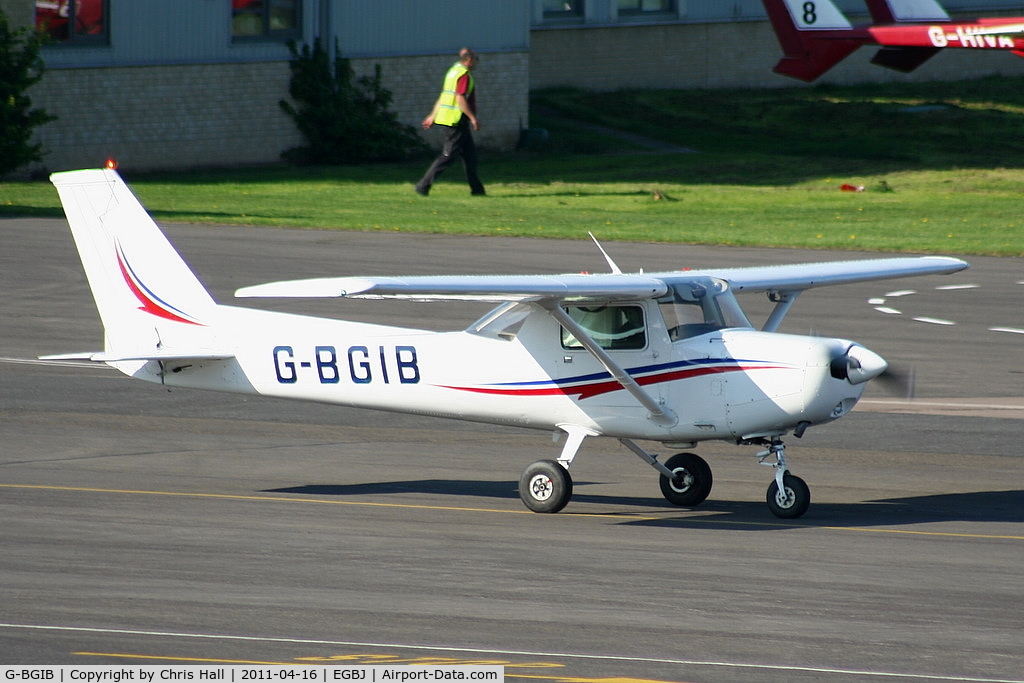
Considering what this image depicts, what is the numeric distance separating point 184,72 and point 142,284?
2355cm

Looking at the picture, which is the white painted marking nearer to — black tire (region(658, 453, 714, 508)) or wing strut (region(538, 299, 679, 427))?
wing strut (region(538, 299, 679, 427))

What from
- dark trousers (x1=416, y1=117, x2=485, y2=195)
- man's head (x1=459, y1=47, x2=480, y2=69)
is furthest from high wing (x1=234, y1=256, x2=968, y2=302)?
man's head (x1=459, y1=47, x2=480, y2=69)

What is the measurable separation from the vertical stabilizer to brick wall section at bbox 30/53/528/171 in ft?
67.9

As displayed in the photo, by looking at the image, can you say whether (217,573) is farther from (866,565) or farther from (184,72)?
(184,72)

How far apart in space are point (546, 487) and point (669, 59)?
38.8m

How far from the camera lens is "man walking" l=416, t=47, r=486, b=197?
1150 inches

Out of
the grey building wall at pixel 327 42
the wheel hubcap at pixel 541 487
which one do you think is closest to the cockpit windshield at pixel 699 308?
the wheel hubcap at pixel 541 487

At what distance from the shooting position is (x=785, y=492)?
11.2 meters

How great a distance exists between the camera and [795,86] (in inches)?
2002

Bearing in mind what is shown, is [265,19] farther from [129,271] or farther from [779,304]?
[779,304]

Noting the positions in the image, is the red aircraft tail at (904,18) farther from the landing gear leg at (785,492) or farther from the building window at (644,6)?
the landing gear leg at (785,492)

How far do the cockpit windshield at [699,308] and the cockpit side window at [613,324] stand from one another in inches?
8.5

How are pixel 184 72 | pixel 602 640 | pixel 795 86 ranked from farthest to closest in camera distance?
1. pixel 795 86
2. pixel 184 72
3. pixel 602 640

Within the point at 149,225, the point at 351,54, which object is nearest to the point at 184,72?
the point at 351,54
